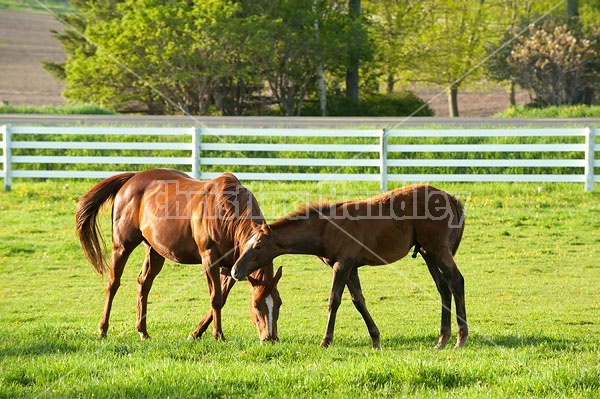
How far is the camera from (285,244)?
8.27m

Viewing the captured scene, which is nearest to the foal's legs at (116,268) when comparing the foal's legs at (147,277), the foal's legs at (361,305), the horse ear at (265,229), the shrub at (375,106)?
the foal's legs at (147,277)

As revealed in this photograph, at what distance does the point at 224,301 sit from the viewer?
29.2ft

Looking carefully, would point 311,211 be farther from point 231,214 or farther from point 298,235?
point 231,214

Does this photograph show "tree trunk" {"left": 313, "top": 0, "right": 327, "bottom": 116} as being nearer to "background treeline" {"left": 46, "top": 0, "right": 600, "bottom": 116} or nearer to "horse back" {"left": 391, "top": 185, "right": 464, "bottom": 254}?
"background treeline" {"left": 46, "top": 0, "right": 600, "bottom": 116}

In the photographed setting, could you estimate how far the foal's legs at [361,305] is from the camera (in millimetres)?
8211

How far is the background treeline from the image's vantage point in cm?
3072

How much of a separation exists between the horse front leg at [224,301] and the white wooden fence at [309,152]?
27.7 feet

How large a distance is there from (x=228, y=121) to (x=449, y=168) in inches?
402

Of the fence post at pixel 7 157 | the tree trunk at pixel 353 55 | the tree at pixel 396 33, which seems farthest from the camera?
the tree at pixel 396 33

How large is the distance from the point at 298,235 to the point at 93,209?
9.63ft

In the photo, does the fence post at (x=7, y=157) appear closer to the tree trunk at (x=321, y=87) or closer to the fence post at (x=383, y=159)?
the fence post at (x=383, y=159)

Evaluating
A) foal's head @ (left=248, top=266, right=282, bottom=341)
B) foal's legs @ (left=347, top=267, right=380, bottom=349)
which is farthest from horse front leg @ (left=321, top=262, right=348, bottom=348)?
foal's head @ (left=248, top=266, right=282, bottom=341)

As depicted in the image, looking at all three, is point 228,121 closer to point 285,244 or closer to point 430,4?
point 430,4

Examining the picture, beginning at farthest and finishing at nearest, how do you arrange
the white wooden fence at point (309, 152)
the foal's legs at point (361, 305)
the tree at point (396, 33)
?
the tree at point (396, 33)
the white wooden fence at point (309, 152)
the foal's legs at point (361, 305)
